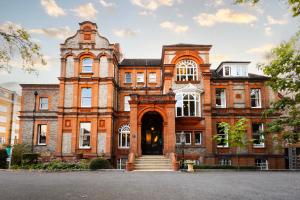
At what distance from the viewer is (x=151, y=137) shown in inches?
1162

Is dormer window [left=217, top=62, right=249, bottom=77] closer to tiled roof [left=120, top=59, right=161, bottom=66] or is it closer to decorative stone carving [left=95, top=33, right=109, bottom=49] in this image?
tiled roof [left=120, top=59, right=161, bottom=66]

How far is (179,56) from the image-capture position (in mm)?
29906

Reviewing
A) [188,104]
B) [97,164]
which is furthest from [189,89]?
[97,164]

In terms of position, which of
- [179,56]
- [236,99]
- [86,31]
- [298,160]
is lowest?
[298,160]

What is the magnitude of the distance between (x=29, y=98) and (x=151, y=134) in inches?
628

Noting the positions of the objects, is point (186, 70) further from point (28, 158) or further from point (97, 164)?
point (28, 158)

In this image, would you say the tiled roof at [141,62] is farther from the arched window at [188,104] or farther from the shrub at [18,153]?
the shrub at [18,153]

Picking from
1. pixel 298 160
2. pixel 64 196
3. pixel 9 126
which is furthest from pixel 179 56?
pixel 9 126

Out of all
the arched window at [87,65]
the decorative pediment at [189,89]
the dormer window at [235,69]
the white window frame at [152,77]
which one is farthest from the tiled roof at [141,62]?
the dormer window at [235,69]

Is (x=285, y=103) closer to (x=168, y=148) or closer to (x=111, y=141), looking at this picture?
(x=168, y=148)

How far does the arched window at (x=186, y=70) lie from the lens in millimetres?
29891

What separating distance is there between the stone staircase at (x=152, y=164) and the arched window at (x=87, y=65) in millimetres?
12632

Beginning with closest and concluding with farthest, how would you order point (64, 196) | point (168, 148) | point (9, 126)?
point (64, 196) → point (168, 148) → point (9, 126)

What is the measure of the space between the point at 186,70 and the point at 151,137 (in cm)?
846
